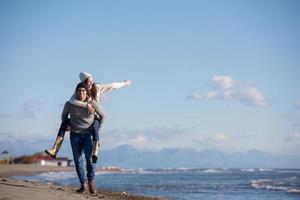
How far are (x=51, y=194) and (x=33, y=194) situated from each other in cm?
38

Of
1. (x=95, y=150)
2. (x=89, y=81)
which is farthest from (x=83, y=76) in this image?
(x=95, y=150)

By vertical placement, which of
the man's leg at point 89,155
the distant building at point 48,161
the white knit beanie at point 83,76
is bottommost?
the man's leg at point 89,155

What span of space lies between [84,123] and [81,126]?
0.08 meters

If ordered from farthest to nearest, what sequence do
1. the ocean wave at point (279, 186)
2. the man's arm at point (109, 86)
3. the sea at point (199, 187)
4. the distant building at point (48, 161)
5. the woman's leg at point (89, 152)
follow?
1. the distant building at point (48, 161)
2. the ocean wave at point (279, 186)
3. the sea at point (199, 187)
4. the man's arm at point (109, 86)
5. the woman's leg at point (89, 152)

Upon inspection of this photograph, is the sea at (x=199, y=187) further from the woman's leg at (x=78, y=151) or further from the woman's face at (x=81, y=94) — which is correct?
the woman's face at (x=81, y=94)

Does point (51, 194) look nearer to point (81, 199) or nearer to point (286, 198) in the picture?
point (81, 199)

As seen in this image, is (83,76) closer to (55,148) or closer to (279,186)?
(55,148)

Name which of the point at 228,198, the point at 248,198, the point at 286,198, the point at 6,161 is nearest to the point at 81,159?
the point at 228,198

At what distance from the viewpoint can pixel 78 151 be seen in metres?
9.11

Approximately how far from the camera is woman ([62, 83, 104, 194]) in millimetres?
8914

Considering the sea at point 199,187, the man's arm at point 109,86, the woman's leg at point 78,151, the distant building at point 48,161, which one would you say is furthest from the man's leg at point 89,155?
the distant building at point 48,161

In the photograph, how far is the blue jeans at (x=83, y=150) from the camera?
29.6ft

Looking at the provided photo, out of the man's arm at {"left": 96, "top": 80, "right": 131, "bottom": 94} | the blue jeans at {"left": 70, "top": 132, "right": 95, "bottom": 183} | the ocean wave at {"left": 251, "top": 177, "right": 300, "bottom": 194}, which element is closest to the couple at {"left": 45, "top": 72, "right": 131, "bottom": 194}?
the blue jeans at {"left": 70, "top": 132, "right": 95, "bottom": 183}

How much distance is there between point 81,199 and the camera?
8227 mm
